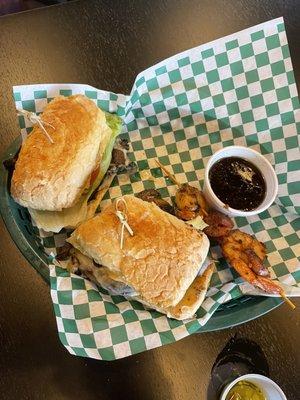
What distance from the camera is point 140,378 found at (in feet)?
5.71

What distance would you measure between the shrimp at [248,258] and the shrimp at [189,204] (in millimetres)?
162

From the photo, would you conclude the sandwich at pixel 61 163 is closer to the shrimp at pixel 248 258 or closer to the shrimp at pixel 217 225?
the shrimp at pixel 217 225

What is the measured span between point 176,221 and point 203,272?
0.77 feet

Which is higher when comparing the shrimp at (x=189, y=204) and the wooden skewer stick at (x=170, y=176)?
the wooden skewer stick at (x=170, y=176)

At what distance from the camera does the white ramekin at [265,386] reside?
5.38 feet

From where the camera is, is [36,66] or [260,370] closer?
[260,370]

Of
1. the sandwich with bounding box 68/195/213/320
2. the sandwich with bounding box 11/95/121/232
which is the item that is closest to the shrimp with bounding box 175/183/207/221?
the sandwich with bounding box 68/195/213/320

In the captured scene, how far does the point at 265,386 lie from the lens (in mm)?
1679

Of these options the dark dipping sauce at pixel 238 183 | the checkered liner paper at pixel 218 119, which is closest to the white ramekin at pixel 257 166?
the dark dipping sauce at pixel 238 183

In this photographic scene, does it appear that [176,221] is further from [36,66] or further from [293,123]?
[36,66]

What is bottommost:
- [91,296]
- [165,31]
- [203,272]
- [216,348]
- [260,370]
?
[260,370]

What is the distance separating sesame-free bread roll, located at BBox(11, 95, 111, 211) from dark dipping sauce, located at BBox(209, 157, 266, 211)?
1.77 feet

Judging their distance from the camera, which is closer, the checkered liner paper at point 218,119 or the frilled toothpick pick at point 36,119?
the frilled toothpick pick at point 36,119

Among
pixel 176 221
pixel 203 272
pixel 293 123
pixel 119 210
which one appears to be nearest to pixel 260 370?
pixel 203 272
